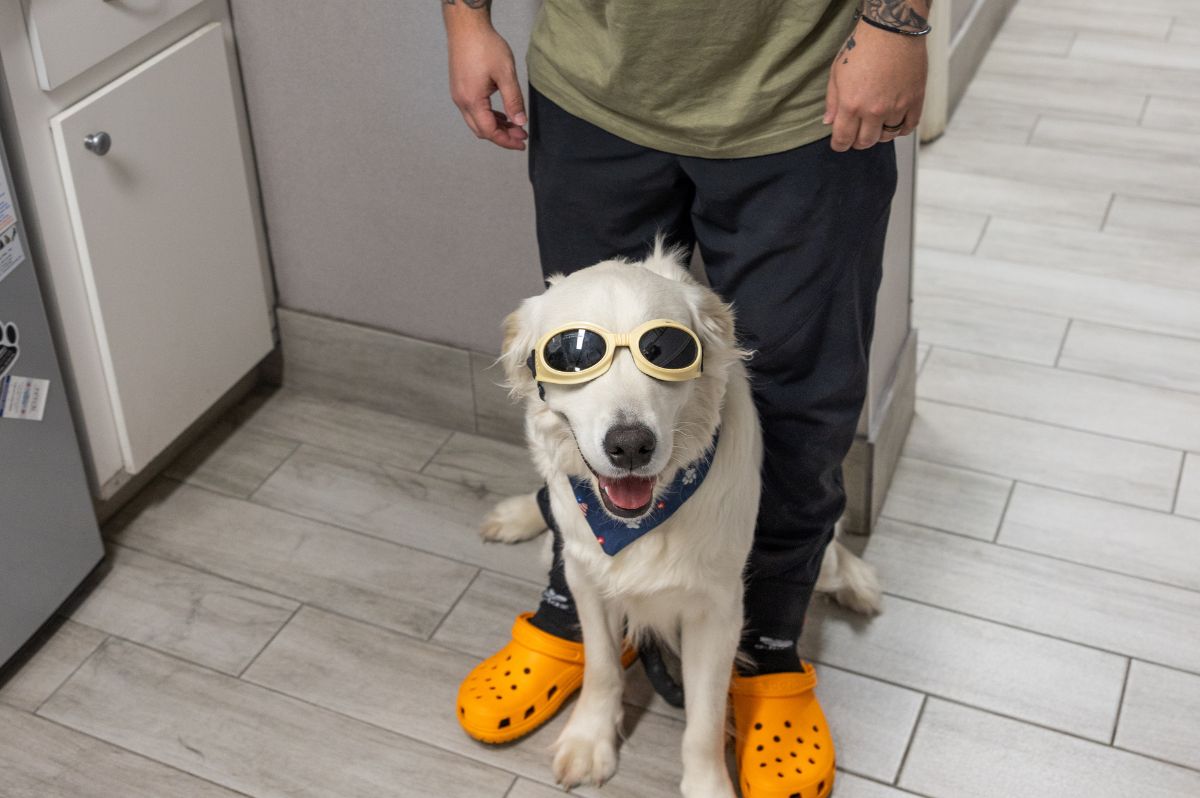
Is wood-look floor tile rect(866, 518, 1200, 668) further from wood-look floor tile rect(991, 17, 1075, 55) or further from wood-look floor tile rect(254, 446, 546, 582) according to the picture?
wood-look floor tile rect(991, 17, 1075, 55)

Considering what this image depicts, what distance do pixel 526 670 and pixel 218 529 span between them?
2.14 ft

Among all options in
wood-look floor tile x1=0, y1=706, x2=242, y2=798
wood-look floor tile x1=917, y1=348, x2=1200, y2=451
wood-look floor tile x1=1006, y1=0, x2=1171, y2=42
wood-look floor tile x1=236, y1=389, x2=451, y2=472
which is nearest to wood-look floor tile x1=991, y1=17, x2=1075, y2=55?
wood-look floor tile x1=1006, y1=0, x2=1171, y2=42

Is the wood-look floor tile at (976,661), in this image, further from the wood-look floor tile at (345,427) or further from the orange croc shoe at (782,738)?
the wood-look floor tile at (345,427)

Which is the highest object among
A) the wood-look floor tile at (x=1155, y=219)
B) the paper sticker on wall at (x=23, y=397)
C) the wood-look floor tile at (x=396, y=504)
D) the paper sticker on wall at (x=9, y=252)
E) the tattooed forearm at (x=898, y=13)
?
the tattooed forearm at (x=898, y=13)

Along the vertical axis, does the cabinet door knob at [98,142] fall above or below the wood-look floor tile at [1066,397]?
above

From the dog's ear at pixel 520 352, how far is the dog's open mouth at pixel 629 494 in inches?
5.0

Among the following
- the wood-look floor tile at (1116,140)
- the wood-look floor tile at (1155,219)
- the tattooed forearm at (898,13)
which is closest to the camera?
the tattooed forearm at (898,13)

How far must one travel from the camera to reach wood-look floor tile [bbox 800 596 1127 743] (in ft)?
5.90

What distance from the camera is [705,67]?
1.36m

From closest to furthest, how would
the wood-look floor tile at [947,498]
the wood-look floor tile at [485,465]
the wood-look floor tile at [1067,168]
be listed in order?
1. the wood-look floor tile at [947,498]
2. the wood-look floor tile at [485,465]
3. the wood-look floor tile at [1067,168]

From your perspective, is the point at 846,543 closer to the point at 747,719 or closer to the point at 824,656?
the point at 824,656

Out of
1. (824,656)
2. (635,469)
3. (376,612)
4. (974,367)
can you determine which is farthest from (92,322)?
(974,367)

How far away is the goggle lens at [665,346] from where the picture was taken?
1272 mm

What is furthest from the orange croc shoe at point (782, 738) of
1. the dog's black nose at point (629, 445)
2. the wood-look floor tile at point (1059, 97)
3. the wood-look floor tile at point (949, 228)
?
the wood-look floor tile at point (1059, 97)
